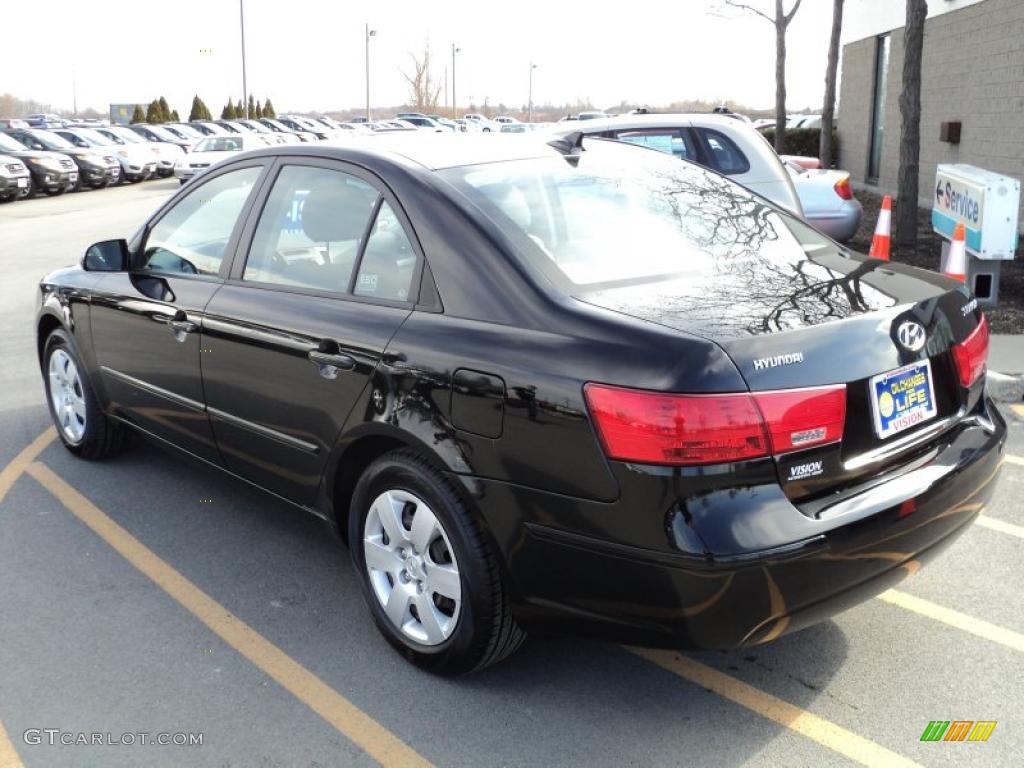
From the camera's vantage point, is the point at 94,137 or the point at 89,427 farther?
the point at 94,137

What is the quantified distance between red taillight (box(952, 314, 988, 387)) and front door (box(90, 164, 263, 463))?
2751mm

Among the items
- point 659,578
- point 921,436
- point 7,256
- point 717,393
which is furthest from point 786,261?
point 7,256

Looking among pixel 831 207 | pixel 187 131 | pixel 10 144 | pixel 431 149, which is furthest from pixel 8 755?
pixel 187 131

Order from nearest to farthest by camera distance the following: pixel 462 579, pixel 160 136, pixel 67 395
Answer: pixel 462 579 → pixel 67 395 → pixel 160 136

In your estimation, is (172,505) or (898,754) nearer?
(898,754)

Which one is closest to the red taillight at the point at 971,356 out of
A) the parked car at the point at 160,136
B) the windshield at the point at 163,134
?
the parked car at the point at 160,136

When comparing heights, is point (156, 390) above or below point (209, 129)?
below

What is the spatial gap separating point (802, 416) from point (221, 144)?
2851 cm

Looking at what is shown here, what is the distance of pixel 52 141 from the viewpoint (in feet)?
101

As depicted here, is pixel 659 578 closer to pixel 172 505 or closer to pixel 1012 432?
pixel 172 505

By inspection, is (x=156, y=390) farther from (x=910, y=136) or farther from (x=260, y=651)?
(x=910, y=136)

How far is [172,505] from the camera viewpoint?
→ 5.16 metres

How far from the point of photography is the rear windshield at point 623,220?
3373mm

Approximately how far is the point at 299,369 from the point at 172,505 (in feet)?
5.82
